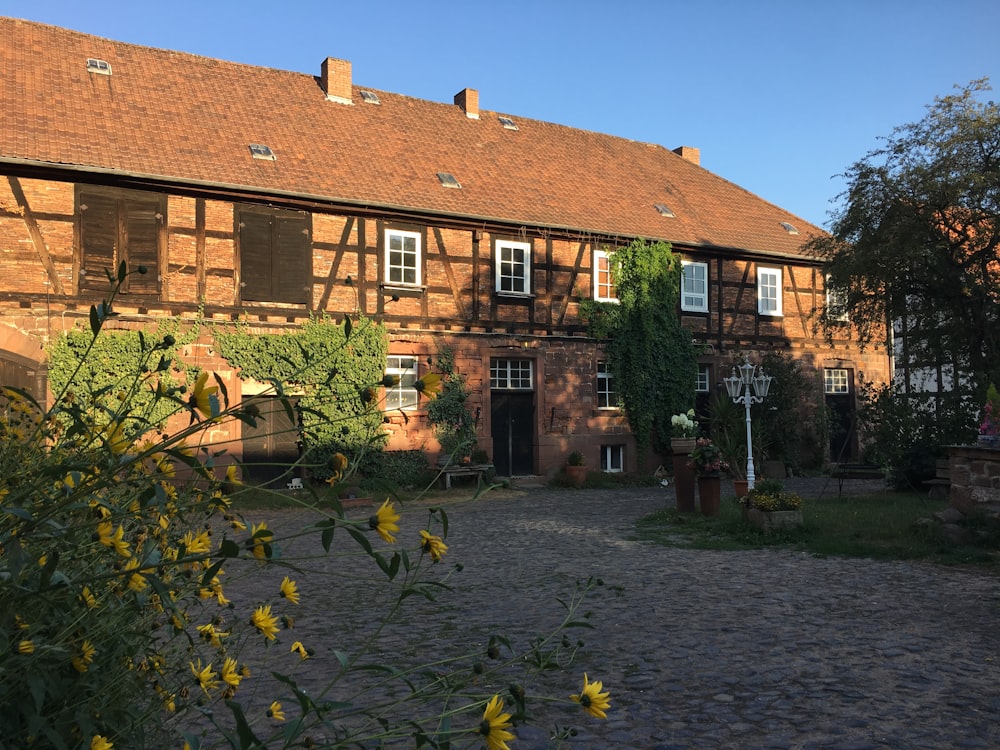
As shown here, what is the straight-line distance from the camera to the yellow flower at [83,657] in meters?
1.87

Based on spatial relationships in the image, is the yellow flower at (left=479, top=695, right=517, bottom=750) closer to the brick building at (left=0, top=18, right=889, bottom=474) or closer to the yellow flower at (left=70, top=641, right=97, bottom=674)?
the yellow flower at (left=70, top=641, right=97, bottom=674)

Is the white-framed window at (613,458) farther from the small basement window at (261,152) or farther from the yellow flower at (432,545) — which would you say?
the yellow flower at (432,545)

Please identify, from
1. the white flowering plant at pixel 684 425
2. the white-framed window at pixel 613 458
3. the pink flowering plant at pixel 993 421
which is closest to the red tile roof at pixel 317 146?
the white-framed window at pixel 613 458

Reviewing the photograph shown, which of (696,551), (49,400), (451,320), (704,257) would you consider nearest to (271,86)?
(451,320)

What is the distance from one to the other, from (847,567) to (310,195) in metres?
12.0

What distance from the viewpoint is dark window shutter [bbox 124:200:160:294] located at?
50.4ft

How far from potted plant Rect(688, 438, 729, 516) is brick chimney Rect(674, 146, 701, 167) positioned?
685 inches

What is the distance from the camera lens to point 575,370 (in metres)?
19.6

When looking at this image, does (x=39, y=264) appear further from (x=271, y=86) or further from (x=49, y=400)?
(x=271, y=86)

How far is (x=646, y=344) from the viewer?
20125 millimetres

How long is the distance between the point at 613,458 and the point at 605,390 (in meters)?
1.61

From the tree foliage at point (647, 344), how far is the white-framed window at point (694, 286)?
93cm

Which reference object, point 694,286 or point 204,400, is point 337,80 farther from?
point 204,400

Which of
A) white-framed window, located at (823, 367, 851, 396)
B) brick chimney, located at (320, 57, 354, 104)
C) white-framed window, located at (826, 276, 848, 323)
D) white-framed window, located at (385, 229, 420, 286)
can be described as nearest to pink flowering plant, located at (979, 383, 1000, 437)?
white-framed window, located at (826, 276, 848, 323)
